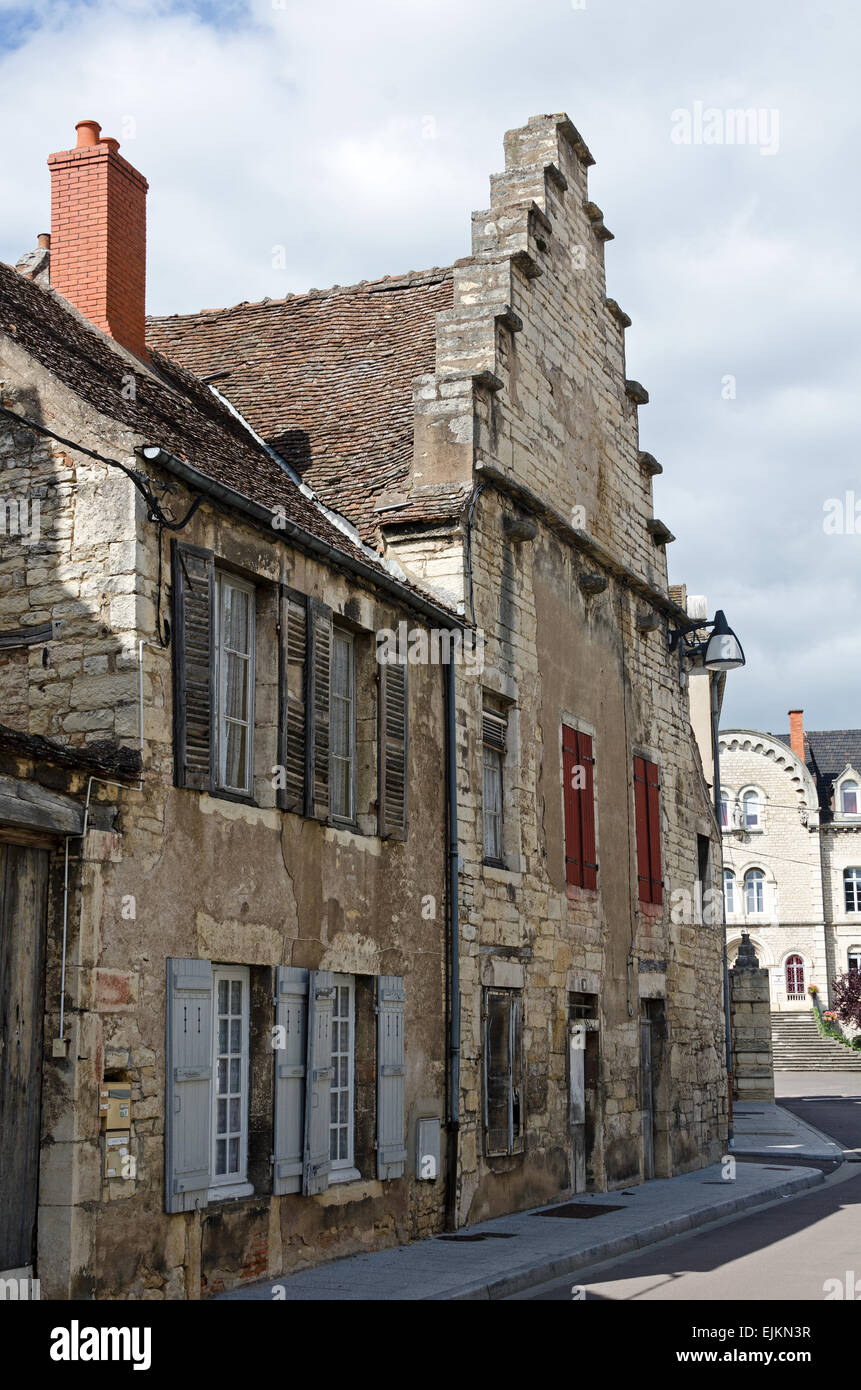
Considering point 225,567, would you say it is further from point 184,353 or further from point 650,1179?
point 650,1179

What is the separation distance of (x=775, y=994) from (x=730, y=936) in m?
2.63

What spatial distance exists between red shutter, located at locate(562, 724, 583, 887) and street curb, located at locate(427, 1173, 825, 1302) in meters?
3.34

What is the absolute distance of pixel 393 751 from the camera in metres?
12.0

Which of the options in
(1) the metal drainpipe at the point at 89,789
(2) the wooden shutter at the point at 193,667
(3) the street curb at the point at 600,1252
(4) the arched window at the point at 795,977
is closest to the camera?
(1) the metal drainpipe at the point at 89,789

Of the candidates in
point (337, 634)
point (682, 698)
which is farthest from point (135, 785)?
point (682, 698)

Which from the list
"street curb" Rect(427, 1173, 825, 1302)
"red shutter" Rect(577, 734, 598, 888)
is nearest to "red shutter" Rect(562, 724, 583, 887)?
"red shutter" Rect(577, 734, 598, 888)

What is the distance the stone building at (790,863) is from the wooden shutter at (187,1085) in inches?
1818

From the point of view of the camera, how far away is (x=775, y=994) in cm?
5403

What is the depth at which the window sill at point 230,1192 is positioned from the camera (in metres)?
9.44

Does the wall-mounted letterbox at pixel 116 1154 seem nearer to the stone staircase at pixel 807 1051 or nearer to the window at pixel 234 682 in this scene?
the window at pixel 234 682

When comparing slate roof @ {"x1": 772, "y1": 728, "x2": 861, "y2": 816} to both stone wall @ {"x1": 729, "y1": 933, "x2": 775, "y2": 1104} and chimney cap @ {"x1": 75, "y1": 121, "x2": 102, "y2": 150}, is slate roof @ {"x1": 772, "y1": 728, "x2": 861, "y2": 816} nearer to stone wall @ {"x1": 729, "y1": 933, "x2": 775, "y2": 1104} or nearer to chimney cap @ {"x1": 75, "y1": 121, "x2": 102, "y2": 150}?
stone wall @ {"x1": 729, "y1": 933, "x2": 775, "y2": 1104}

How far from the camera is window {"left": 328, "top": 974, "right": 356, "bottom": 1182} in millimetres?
11188

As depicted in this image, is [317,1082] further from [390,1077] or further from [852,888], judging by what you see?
[852,888]

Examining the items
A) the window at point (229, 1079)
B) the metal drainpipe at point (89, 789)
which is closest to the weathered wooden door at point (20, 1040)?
the metal drainpipe at point (89, 789)
